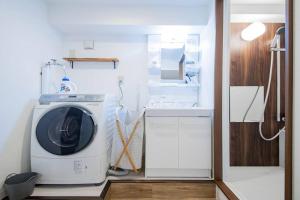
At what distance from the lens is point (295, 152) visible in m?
1.05

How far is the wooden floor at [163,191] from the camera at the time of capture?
203cm

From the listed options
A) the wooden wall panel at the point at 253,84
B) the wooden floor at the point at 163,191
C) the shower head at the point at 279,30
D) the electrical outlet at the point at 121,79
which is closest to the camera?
the wooden floor at the point at 163,191

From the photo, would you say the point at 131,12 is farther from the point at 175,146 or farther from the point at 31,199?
the point at 31,199

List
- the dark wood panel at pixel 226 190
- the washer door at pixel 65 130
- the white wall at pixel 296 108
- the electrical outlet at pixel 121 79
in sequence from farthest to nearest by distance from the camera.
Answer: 1. the electrical outlet at pixel 121 79
2. the washer door at pixel 65 130
3. the dark wood panel at pixel 226 190
4. the white wall at pixel 296 108

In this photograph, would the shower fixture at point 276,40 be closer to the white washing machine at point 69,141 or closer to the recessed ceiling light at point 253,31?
the recessed ceiling light at point 253,31

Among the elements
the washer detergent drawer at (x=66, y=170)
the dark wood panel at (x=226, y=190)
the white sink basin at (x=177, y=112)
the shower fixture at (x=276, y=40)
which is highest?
the shower fixture at (x=276, y=40)

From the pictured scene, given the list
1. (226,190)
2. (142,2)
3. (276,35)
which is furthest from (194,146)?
(276,35)

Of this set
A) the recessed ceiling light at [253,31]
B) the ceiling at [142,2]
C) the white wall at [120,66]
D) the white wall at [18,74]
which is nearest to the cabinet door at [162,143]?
Answer: the white wall at [120,66]

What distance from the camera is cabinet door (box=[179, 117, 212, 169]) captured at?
2.07 m

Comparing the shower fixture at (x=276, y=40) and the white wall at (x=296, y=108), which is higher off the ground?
the shower fixture at (x=276, y=40)

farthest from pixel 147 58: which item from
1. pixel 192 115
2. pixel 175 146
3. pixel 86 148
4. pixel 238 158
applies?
pixel 238 158

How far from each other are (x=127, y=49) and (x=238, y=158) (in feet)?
7.09

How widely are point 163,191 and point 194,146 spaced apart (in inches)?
21.9

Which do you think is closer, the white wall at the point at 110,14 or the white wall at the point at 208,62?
the white wall at the point at 208,62
